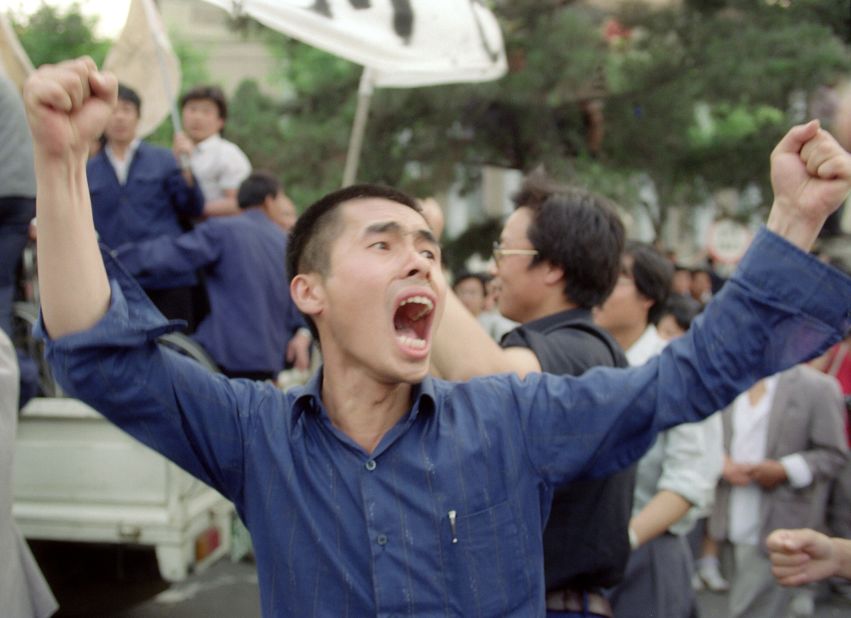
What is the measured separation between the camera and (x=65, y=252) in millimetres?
1689

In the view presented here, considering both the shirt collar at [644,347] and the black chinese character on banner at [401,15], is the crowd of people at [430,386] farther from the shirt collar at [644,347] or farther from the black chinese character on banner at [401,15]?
the black chinese character on banner at [401,15]

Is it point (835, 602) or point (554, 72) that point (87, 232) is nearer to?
point (835, 602)

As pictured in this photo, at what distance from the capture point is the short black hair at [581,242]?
9.11 feet

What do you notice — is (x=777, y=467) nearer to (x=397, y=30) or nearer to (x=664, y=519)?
(x=664, y=519)

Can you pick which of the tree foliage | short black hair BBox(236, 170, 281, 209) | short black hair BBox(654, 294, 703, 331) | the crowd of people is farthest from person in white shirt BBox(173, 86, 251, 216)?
the tree foliage

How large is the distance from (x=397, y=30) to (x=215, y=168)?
204 cm

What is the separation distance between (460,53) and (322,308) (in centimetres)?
340

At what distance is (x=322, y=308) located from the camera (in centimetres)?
212

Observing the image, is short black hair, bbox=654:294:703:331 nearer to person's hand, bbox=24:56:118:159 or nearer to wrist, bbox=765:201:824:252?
wrist, bbox=765:201:824:252

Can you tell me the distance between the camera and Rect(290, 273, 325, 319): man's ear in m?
2.12

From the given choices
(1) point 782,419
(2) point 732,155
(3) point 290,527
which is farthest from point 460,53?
(2) point 732,155

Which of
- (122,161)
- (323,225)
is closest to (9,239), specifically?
(122,161)

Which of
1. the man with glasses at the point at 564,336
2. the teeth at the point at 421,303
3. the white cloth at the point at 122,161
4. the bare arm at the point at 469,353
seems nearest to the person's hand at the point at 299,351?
the white cloth at the point at 122,161

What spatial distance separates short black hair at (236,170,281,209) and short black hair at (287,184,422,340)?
12.0 feet
